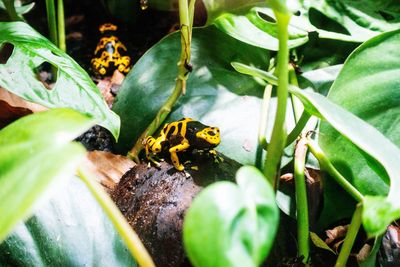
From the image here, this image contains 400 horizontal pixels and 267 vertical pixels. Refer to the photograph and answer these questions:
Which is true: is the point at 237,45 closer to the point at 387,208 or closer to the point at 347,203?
the point at 347,203

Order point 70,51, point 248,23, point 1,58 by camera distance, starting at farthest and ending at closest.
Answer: point 70,51, point 1,58, point 248,23

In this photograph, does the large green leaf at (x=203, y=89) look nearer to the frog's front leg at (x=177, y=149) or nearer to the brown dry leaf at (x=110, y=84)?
the frog's front leg at (x=177, y=149)

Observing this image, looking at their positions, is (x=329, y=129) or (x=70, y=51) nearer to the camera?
(x=329, y=129)

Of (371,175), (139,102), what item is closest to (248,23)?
(139,102)

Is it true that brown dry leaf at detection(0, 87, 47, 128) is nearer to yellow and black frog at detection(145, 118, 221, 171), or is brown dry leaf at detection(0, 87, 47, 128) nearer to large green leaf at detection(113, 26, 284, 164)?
large green leaf at detection(113, 26, 284, 164)

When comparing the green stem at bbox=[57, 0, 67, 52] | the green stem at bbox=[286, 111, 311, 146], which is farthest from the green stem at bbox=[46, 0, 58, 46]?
the green stem at bbox=[286, 111, 311, 146]

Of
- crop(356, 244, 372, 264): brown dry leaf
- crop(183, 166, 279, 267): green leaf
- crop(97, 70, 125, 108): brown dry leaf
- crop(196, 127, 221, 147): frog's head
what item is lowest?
crop(356, 244, 372, 264): brown dry leaf

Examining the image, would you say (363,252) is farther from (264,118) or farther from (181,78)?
(181,78)
